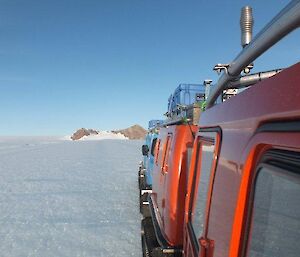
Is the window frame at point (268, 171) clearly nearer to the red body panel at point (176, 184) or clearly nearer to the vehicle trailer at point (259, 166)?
the vehicle trailer at point (259, 166)

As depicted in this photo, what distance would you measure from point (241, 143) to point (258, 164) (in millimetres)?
233

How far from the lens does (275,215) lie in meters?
1.27

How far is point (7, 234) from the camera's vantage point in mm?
7035

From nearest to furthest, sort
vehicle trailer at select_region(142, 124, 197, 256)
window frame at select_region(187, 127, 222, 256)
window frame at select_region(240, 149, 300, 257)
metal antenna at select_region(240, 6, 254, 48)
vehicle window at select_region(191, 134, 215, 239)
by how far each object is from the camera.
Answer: window frame at select_region(240, 149, 300, 257) < metal antenna at select_region(240, 6, 254, 48) < window frame at select_region(187, 127, 222, 256) < vehicle window at select_region(191, 134, 215, 239) < vehicle trailer at select_region(142, 124, 197, 256)

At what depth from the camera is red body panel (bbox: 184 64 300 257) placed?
1.12 meters

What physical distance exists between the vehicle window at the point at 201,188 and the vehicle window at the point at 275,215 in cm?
105

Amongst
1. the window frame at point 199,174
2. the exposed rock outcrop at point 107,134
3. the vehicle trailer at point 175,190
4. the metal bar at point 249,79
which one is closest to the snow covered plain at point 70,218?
the vehicle trailer at point 175,190

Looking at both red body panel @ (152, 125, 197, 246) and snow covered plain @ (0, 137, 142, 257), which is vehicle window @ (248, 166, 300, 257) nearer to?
red body panel @ (152, 125, 197, 246)

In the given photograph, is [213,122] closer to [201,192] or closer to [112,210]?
[201,192]

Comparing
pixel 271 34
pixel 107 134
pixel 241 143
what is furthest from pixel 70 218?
pixel 107 134

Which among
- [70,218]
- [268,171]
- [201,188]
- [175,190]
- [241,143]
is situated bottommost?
[70,218]

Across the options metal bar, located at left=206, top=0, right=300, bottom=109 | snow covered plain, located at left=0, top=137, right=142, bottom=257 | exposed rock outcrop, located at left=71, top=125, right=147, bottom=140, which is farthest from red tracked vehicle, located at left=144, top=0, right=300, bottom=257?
exposed rock outcrop, located at left=71, top=125, right=147, bottom=140

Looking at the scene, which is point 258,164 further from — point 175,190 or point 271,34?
point 175,190

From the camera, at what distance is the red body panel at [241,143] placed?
112 centimetres
